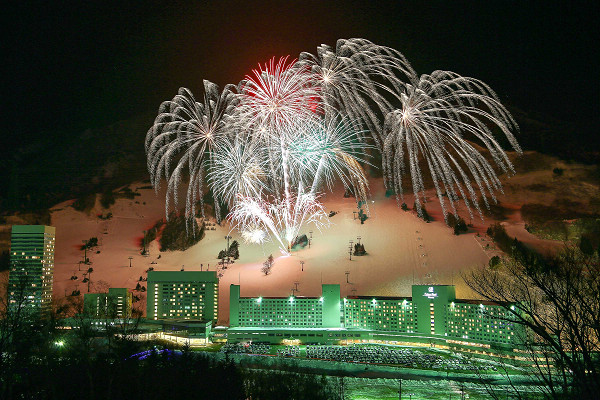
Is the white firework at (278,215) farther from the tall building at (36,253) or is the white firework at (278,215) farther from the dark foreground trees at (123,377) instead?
the tall building at (36,253)

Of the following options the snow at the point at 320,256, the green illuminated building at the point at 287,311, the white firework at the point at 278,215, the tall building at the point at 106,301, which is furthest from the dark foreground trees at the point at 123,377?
the snow at the point at 320,256

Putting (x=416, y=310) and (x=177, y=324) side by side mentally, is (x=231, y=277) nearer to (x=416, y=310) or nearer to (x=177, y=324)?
(x=177, y=324)

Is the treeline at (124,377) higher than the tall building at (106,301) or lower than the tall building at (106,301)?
lower

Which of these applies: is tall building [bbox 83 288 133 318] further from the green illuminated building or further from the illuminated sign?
the illuminated sign

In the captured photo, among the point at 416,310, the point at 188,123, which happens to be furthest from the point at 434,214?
the point at 188,123

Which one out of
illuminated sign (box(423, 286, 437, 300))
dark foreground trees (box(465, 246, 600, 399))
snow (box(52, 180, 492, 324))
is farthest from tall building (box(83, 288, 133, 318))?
dark foreground trees (box(465, 246, 600, 399))

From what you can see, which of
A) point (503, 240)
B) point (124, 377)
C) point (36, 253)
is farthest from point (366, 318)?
point (36, 253)
